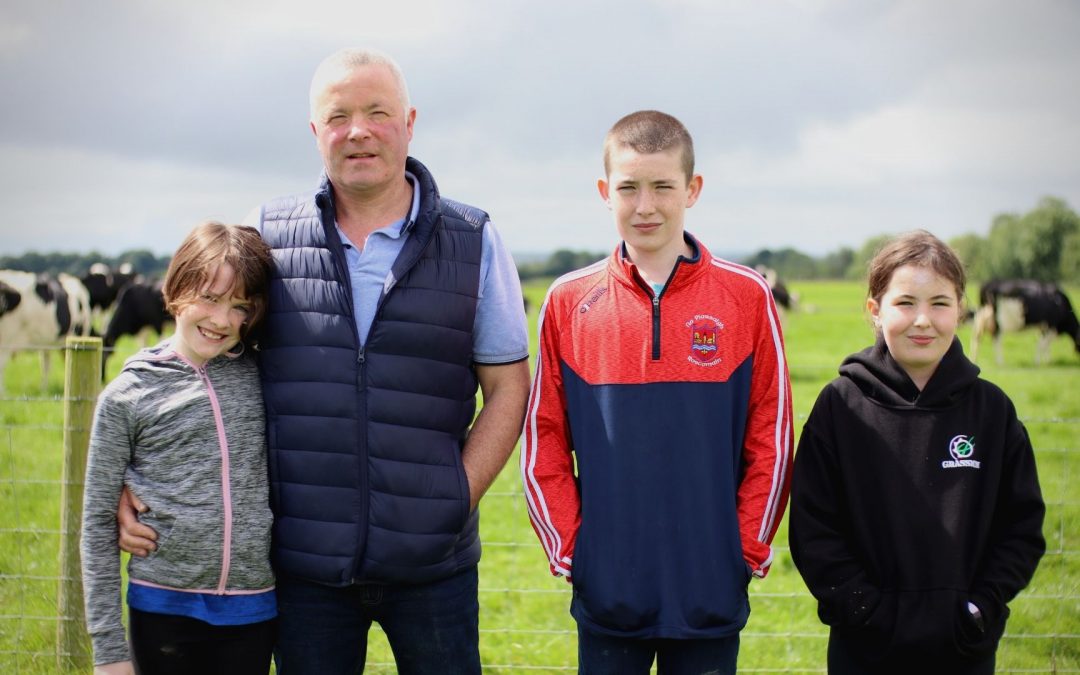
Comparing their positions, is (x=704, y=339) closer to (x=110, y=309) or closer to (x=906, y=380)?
(x=906, y=380)

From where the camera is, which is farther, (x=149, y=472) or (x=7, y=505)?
(x=7, y=505)

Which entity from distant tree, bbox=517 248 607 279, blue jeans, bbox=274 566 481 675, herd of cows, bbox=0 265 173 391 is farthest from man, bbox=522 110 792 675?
distant tree, bbox=517 248 607 279

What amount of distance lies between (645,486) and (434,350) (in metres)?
0.71

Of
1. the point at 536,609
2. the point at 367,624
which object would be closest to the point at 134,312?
the point at 536,609

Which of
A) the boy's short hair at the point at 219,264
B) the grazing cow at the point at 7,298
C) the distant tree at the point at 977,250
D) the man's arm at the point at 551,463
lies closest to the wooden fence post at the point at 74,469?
the boy's short hair at the point at 219,264

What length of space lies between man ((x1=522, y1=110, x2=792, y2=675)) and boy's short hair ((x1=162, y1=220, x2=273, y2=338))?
0.83 metres

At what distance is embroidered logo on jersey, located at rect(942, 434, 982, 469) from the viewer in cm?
251

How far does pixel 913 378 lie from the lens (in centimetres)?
265

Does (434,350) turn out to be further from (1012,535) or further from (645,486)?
(1012,535)

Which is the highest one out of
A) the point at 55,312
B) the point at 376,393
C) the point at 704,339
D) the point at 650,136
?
the point at 650,136

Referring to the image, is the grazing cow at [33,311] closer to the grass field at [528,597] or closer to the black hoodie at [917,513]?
the grass field at [528,597]

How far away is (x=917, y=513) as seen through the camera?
250 cm

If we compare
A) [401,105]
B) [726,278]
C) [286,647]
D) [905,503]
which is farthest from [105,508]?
[905,503]

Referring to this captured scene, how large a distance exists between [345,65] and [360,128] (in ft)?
0.68
